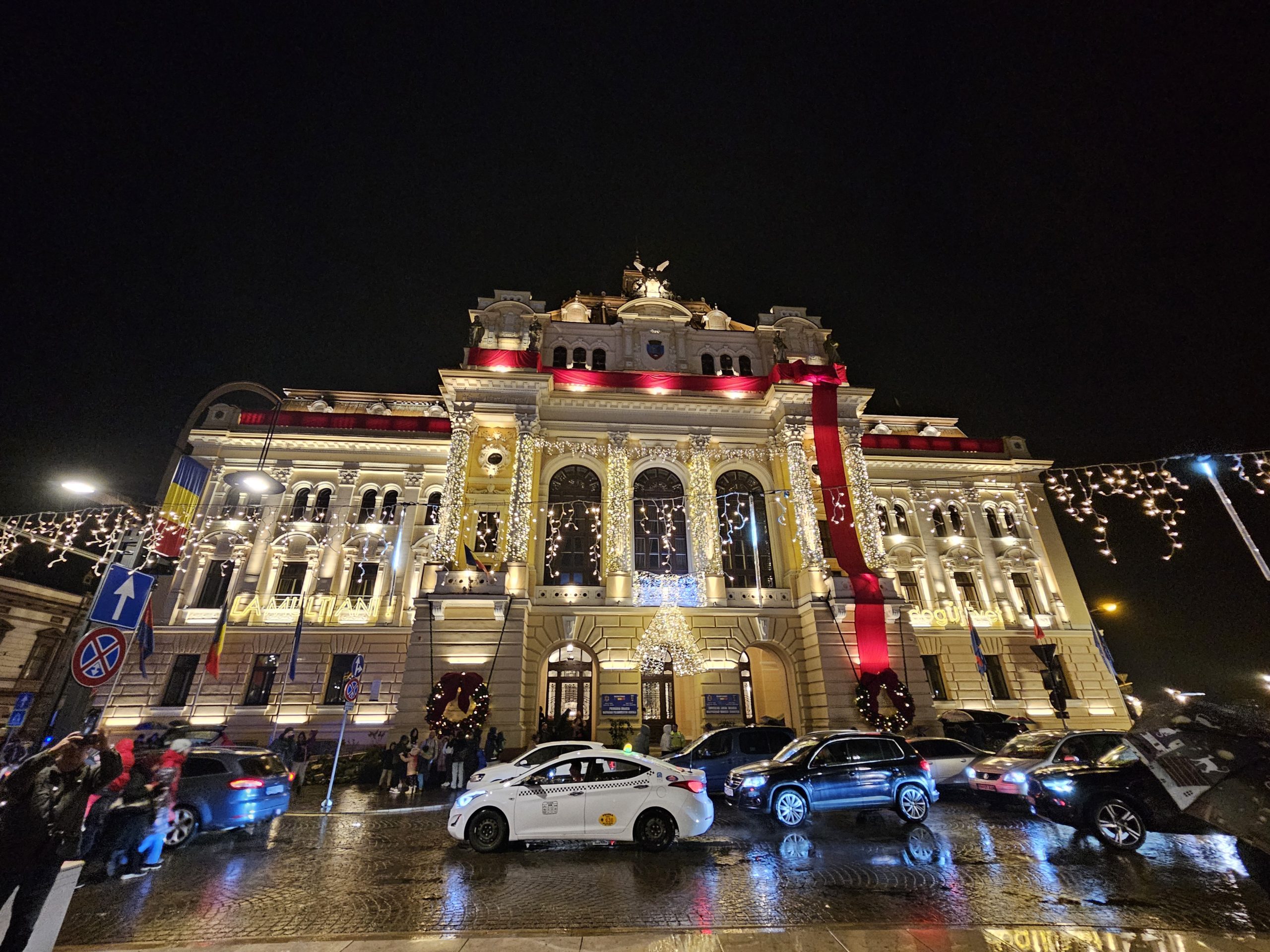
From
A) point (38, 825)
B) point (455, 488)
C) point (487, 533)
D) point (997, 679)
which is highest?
point (455, 488)

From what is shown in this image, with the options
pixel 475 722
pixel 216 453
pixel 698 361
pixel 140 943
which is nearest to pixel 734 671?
pixel 475 722

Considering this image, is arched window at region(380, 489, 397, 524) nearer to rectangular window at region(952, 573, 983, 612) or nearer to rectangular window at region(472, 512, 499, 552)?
rectangular window at region(472, 512, 499, 552)

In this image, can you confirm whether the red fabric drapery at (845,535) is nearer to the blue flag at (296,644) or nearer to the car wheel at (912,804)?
the car wheel at (912,804)

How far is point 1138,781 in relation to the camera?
8.79 m

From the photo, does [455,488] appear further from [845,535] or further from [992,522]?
[992,522]

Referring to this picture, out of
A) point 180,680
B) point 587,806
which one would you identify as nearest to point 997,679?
point 587,806

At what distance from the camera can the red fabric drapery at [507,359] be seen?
2456 centimetres

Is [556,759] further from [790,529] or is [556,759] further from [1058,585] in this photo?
[1058,585]

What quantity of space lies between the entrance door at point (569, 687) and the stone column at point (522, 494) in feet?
14.6

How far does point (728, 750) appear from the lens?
44.5 feet

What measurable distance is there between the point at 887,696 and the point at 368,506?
942 inches

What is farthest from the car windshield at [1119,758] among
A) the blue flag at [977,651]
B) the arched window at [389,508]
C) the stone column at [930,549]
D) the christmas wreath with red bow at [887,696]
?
the arched window at [389,508]

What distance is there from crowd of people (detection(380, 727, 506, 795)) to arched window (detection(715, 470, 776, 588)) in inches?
470

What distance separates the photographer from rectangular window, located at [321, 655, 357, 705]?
2216 centimetres
